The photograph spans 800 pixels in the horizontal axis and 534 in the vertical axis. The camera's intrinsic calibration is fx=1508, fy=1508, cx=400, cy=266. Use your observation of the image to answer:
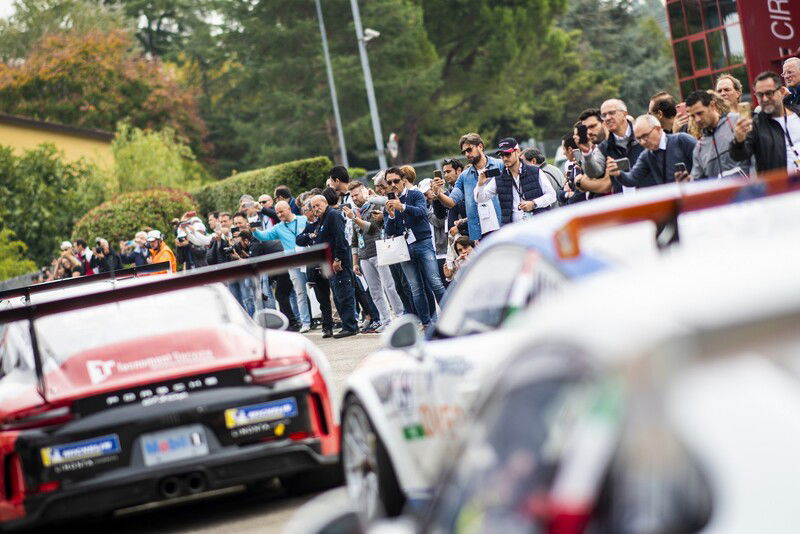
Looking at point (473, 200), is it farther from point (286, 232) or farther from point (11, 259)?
point (11, 259)

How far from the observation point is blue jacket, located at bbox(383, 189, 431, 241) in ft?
56.2

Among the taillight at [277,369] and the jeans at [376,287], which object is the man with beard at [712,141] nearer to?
the taillight at [277,369]

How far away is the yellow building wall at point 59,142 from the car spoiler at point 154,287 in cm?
5062

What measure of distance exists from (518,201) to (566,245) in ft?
32.3

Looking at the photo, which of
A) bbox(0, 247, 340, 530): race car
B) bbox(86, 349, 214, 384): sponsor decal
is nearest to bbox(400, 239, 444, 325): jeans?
bbox(0, 247, 340, 530): race car

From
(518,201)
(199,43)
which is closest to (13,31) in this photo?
(199,43)

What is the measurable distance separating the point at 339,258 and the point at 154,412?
11.7 meters

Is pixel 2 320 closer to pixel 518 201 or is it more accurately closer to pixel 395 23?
pixel 518 201

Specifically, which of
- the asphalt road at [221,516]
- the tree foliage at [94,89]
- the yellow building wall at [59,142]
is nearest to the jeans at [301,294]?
the asphalt road at [221,516]

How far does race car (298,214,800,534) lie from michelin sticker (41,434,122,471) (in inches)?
202

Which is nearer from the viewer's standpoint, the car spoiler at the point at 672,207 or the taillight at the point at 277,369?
the car spoiler at the point at 672,207

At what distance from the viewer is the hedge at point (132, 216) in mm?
41528

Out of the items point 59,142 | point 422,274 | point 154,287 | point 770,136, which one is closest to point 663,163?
point 770,136

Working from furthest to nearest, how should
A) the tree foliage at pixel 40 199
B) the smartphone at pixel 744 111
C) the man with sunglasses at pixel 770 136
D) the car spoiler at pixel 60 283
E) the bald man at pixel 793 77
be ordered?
the tree foliage at pixel 40 199 < the bald man at pixel 793 77 < the car spoiler at pixel 60 283 < the smartphone at pixel 744 111 < the man with sunglasses at pixel 770 136
